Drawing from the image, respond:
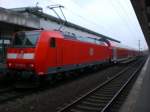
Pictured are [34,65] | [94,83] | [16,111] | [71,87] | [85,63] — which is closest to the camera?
[16,111]

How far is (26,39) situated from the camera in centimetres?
1465

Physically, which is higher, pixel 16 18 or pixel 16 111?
pixel 16 18

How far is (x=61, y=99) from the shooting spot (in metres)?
12.0

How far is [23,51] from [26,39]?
0.67m

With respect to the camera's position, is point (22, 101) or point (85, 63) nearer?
point (22, 101)

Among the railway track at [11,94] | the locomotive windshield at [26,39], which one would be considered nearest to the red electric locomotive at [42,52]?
the locomotive windshield at [26,39]

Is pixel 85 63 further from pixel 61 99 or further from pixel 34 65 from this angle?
pixel 61 99

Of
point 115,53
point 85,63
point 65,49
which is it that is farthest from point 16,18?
point 115,53

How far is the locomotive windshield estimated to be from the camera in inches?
564

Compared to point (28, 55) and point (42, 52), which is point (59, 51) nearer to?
point (42, 52)

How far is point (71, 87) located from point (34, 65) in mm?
2701

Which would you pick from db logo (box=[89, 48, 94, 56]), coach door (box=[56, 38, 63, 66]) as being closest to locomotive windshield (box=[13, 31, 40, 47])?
coach door (box=[56, 38, 63, 66])

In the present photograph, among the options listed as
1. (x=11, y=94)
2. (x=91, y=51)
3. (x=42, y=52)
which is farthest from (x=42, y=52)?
(x=91, y=51)

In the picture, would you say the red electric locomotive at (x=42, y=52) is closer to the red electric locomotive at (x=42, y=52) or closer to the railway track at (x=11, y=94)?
the red electric locomotive at (x=42, y=52)
